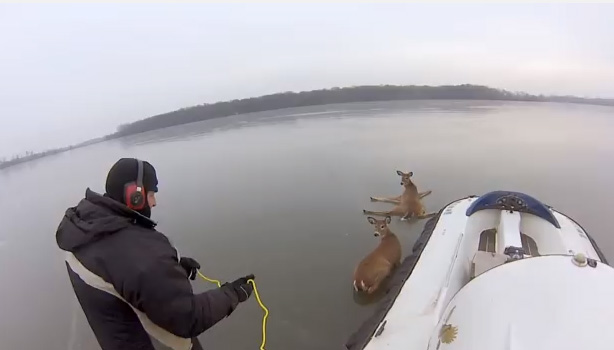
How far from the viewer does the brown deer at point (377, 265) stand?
9.64 feet

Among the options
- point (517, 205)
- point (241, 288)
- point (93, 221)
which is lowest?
point (517, 205)

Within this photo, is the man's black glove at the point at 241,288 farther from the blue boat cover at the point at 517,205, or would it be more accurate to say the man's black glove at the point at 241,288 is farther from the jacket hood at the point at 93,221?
the blue boat cover at the point at 517,205

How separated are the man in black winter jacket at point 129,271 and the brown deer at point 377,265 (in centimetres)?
164

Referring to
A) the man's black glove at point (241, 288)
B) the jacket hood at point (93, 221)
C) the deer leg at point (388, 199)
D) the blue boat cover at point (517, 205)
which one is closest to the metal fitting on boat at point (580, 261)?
the man's black glove at point (241, 288)

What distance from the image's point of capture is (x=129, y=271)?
1215 millimetres

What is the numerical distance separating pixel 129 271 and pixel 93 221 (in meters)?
0.18

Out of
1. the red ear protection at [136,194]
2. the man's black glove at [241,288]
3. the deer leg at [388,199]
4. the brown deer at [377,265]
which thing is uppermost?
the red ear protection at [136,194]

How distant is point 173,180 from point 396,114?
752cm

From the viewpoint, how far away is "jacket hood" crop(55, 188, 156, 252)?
125 centimetres

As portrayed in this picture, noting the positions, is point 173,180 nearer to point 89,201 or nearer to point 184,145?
point 184,145

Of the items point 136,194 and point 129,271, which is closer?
point 129,271

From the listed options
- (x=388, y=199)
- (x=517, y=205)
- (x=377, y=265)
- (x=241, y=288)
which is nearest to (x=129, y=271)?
(x=241, y=288)

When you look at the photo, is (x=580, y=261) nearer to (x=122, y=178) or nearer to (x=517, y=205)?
(x=122, y=178)

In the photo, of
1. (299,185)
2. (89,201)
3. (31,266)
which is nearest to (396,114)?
(299,185)
